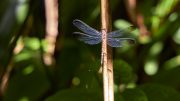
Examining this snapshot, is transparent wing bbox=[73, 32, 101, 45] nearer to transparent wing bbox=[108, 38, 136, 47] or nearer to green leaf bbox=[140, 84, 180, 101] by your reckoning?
transparent wing bbox=[108, 38, 136, 47]

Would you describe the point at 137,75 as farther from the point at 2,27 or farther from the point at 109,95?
the point at 109,95

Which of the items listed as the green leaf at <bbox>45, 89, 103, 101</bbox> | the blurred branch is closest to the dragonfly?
the green leaf at <bbox>45, 89, 103, 101</bbox>

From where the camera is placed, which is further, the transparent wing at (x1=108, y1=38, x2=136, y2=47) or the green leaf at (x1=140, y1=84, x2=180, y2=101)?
the green leaf at (x1=140, y1=84, x2=180, y2=101)

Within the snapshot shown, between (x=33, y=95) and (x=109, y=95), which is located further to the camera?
(x=33, y=95)

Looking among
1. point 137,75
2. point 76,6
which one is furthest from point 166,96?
point 76,6

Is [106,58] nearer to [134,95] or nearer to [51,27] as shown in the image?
[134,95]

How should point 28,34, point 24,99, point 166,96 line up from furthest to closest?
point 28,34, point 24,99, point 166,96
